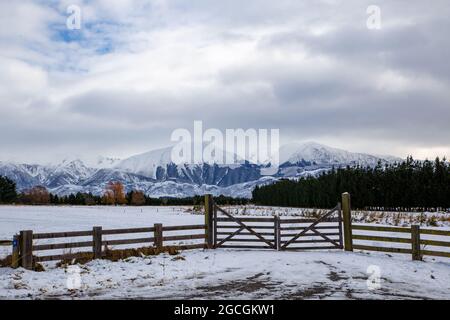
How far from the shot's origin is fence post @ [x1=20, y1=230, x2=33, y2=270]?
14.2m

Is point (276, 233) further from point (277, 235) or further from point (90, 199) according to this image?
point (90, 199)

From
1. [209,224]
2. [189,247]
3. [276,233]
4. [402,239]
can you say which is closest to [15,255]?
[189,247]

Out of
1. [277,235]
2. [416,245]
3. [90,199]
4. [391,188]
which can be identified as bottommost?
[90,199]

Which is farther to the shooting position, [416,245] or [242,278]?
[416,245]

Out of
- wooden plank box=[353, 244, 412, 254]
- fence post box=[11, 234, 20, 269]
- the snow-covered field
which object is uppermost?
fence post box=[11, 234, 20, 269]

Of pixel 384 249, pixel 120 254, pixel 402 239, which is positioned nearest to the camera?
pixel 120 254

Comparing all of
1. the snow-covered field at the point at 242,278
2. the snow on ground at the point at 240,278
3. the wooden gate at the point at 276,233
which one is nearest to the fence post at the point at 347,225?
the wooden gate at the point at 276,233

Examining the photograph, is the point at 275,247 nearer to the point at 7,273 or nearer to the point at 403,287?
the point at 403,287

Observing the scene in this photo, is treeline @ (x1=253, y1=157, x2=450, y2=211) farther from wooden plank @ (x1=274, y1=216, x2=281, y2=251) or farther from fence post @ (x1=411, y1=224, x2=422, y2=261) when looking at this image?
fence post @ (x1=411, y1=224, x2=422, y2=261)

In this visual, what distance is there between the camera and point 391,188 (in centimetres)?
9388

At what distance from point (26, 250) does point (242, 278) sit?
7126mm

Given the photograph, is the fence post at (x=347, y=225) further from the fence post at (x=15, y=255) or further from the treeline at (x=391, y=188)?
the treeline at (x=391, y=188)

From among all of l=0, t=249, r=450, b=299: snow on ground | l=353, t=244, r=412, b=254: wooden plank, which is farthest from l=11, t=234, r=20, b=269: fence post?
l=353, t=244, r=412, b=254: wooden plank

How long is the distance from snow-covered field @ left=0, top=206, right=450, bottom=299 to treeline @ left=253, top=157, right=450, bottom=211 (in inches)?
2968
